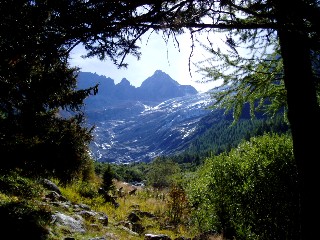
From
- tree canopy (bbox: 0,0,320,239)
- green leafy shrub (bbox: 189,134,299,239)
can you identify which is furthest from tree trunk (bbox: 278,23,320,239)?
green leafy shrub (bbox: 189,134,299,239)

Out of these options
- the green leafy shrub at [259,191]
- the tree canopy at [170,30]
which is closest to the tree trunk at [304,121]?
the tree canopy at [170,30]

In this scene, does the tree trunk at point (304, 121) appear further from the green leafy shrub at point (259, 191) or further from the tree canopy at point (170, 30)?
the green leafy shrub at point (259, 191)

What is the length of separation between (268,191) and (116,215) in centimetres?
712

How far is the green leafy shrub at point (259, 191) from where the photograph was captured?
979cm

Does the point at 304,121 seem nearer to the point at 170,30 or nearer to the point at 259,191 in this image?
the point at 170,30

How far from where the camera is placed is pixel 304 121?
362 centimetres

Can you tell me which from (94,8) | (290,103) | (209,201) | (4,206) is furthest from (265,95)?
(209,201)

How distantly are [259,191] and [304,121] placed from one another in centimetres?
733

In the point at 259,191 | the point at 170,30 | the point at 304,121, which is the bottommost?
the point at 259,191

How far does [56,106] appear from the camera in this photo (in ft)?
39.1

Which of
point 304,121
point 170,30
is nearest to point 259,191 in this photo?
point 304,121

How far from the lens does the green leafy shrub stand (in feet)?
32.1

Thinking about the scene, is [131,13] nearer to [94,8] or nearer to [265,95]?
[94,8]

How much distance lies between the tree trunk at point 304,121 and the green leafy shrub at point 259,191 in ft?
22.1
